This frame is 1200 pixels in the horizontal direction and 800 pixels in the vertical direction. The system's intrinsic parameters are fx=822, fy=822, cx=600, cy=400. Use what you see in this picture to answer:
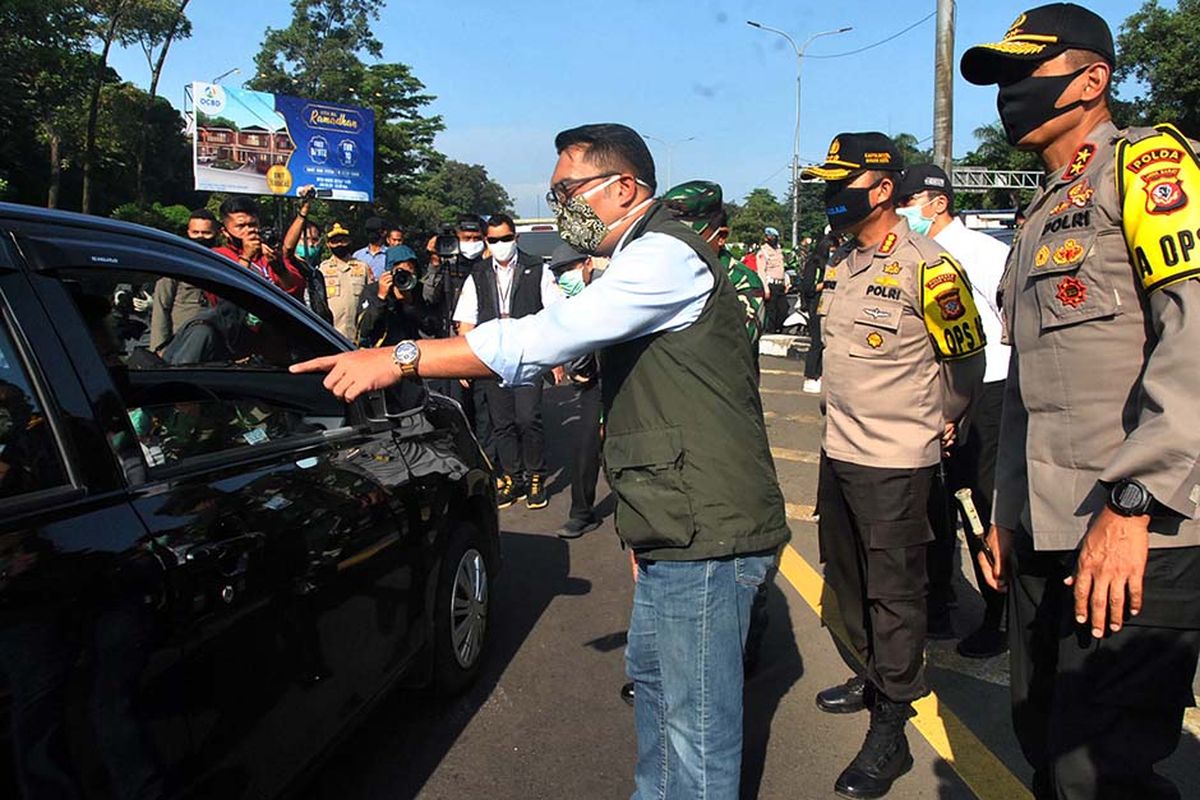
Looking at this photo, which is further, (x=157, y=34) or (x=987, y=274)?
(x=157, y=34)

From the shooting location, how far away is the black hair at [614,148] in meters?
2.04

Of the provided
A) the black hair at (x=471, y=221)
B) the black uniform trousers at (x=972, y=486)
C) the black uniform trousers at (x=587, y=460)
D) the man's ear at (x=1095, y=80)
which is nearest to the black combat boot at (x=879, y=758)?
the black uniform trousers at (x=972, y=486)

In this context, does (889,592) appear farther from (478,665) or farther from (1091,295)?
(478,665)

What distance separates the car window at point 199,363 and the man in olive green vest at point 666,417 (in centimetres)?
56

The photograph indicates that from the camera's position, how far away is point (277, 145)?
86.1 ft

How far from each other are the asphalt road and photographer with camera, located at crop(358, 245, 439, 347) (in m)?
2.70

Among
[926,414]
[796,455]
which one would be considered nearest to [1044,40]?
[926,414]

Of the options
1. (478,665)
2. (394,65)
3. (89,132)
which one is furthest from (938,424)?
(394,65)

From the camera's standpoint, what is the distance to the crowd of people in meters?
1.61

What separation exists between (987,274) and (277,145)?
2679 centimetres

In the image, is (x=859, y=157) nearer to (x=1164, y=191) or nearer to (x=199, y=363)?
(x=1164, y=191)

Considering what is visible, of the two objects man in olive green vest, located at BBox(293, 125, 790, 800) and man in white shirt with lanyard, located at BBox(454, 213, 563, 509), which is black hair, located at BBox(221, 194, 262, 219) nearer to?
man in white shirt with lanyard, located at BBox(454, 213, 563, 509)

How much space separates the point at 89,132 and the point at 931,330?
1347 inches

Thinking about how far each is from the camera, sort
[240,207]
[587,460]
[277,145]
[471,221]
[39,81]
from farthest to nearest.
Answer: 1. [39,81]
2. [277,145]
3. [471,221]
4. [587,460]
5. [240,207]
